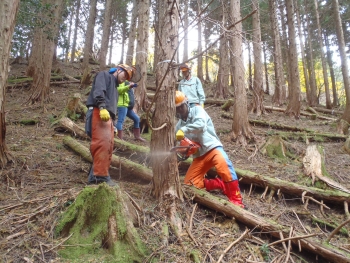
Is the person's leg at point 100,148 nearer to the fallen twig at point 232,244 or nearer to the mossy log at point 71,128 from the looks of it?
the fallen twig at point 232,244

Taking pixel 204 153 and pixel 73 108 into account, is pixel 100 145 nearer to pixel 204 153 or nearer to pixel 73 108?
pixel 204 153

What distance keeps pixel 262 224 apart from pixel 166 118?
168cm

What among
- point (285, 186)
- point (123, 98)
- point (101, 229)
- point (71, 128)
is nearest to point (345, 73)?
point (285, 186)

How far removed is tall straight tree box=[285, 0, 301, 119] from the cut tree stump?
20.7ft

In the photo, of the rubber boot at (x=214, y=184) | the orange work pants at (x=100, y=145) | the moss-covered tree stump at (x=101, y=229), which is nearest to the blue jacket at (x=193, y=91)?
the rubber boot at (x=214, y=184)

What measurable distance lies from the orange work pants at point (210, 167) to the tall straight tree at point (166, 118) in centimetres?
89

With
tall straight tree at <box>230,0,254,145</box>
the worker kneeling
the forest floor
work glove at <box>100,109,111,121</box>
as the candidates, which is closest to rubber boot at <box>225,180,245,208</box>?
the worker kneeling

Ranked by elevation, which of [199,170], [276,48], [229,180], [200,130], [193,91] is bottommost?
[229,180]

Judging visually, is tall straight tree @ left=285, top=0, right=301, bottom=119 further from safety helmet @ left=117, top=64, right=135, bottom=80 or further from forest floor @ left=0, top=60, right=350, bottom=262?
safety helmet @ left=117, top=64, right=135, bottom=80

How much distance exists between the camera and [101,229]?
2.66 m

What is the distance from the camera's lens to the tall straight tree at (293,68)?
10922 millimetres

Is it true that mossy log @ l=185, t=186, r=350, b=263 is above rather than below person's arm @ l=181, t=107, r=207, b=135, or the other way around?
below

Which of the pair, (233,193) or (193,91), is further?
(193,91)

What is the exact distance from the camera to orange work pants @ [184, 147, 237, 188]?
4.02 metres
